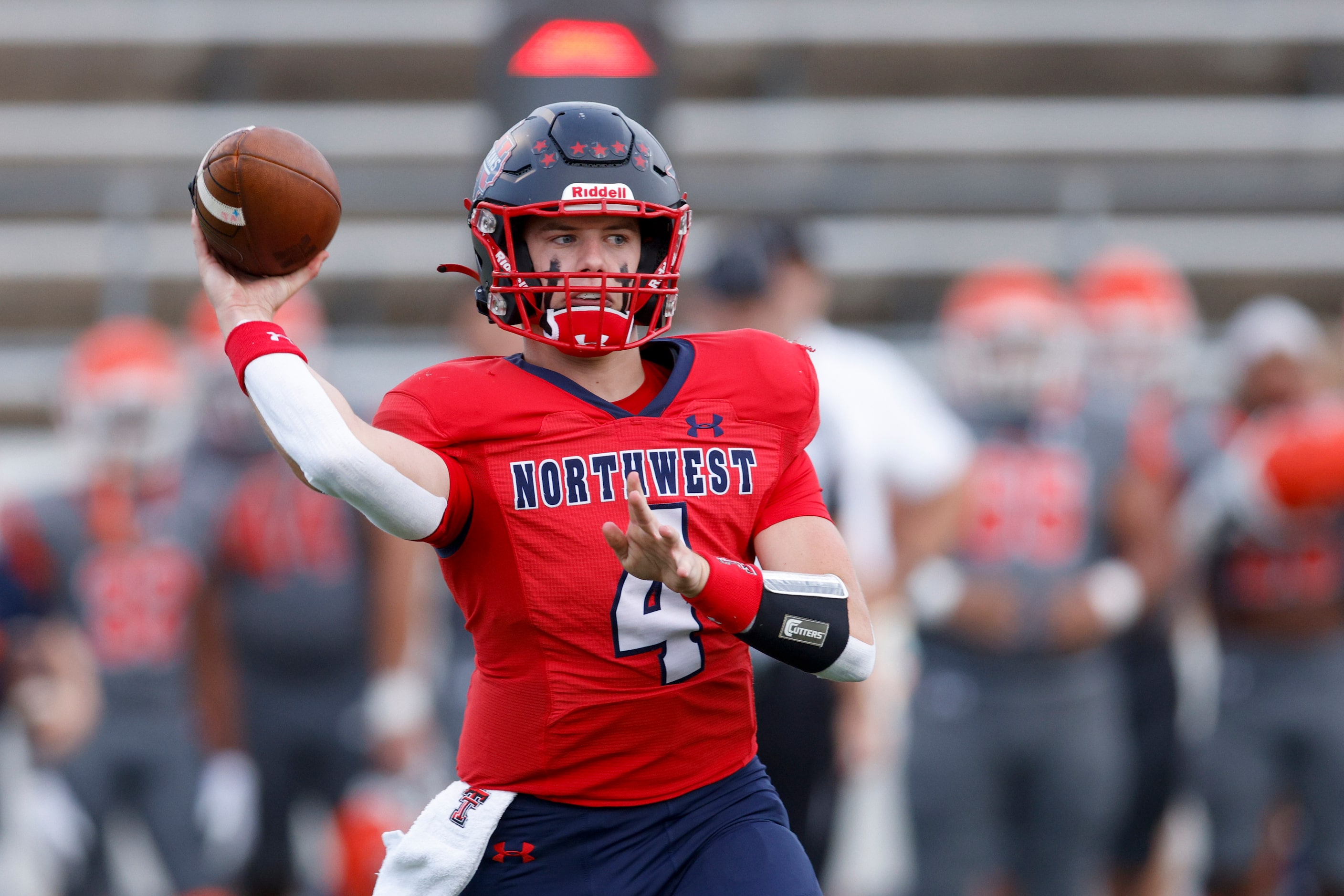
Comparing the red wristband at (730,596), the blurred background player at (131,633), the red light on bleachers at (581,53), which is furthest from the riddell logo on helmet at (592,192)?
the blurred background player at (131,633)

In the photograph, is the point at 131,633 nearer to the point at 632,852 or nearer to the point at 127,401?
the point at 127,401

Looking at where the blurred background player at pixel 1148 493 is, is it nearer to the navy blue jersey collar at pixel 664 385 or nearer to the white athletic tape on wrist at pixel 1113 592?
the white athletic tape on wrist at pixel 1113 592

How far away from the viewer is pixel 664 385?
8.28 feet

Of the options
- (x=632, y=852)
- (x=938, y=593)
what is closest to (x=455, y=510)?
(x=632, y=852)

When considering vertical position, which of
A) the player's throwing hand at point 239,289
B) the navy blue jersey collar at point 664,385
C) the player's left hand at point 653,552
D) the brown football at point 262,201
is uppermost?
the brown football at point 262,201

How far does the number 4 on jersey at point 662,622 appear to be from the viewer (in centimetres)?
236

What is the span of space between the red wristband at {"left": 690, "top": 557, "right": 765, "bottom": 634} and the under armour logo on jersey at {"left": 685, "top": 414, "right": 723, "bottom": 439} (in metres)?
0.24

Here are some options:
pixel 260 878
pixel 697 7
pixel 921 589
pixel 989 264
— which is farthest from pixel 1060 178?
pixel 260 878

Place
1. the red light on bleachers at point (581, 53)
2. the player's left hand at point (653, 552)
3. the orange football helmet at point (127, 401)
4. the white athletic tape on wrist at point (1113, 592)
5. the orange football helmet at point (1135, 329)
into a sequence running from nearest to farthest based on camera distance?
1. the player's left hand at point (653, 552)
2. the red light on bleachers at point (581, 53)
3. the white athletic tape on wrist at point (1113, 592)
4. the orange football helmet at point (127, 401)
5. the orange football helmet at point (1135, 329)

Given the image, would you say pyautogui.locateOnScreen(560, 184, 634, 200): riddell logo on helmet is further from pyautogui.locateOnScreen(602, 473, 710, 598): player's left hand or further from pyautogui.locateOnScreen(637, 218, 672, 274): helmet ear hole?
pyautogui.locateOnScreen(602, 473, 710, 598): player's left hand

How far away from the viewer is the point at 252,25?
11.4 meters

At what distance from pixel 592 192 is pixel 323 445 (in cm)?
53

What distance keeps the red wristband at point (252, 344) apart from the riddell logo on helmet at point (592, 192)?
17.2 inches

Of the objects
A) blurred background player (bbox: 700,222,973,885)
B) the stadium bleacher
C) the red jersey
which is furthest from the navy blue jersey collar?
the stadium bleacher
